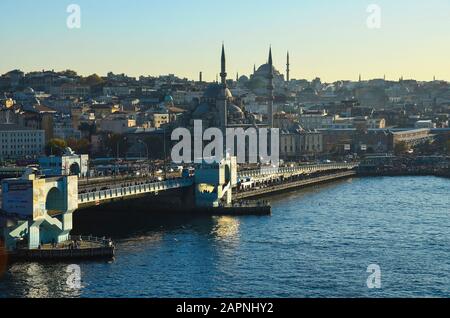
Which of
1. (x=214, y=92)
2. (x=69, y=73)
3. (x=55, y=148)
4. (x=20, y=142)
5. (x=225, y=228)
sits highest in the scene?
(x=69, y=73)

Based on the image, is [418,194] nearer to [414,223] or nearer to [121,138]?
[414,223]

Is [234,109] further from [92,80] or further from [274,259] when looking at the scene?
[92,80]

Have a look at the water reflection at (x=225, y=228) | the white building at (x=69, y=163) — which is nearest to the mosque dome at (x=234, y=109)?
the white building at (x=69, y=163)

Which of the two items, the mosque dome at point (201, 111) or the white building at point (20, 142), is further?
the mosque dome at point (201, 111)

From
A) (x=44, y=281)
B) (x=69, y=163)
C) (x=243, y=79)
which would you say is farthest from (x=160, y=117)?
(x=243, y=79)

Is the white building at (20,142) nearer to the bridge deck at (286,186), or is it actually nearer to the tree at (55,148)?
the tree at (55,148)
